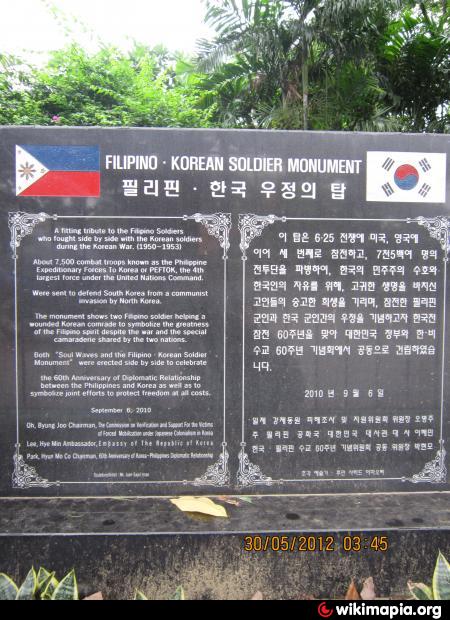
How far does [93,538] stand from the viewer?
2.65m

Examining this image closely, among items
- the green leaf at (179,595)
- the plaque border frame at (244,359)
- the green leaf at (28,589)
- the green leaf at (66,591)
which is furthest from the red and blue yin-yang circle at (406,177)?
the green leaf at (28,589)

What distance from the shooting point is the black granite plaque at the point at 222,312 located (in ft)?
10.0

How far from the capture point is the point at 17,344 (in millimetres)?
3049

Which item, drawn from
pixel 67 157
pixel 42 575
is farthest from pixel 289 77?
pixel 42 575

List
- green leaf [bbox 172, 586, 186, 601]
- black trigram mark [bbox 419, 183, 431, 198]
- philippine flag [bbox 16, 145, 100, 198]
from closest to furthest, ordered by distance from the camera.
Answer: green leaf [bbox 172, 586, 186, 601], philippine flag [bbox 16, 145, 100, 198], black trigram mark [bbox 419, 183, 431, 198]

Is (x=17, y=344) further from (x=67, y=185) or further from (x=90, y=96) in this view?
(x=90, y=96)

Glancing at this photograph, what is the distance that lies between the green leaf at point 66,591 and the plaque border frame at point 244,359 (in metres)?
1.09

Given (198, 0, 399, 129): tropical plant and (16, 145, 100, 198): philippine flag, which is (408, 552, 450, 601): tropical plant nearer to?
(16, 145, 100, 198): philippine flag

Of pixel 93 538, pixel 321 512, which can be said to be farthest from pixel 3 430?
pixel 321 512

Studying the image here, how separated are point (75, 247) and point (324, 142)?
1.72 m

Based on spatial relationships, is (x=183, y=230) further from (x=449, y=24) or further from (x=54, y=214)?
(x=449, y=24)

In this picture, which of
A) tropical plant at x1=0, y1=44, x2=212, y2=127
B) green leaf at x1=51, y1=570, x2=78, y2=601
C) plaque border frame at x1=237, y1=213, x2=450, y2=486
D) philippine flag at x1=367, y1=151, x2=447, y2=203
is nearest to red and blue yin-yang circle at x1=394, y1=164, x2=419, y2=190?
philippine flag at x1=367, y1=151, x2=447, y2=203

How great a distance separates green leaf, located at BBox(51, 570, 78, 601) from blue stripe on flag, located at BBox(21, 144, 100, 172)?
2.36m

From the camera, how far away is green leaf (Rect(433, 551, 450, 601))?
2.53 metres
